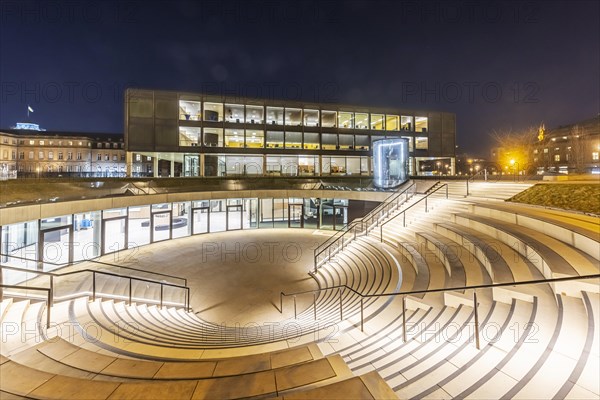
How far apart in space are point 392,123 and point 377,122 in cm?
215

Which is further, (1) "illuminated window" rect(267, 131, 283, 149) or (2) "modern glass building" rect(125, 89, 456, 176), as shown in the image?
(1) "illuminated window" rect(267, 131, 283, 149)

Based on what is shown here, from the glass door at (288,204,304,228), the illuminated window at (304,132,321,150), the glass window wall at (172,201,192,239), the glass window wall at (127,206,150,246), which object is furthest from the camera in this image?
the illuminated window at (304,132,321,150)

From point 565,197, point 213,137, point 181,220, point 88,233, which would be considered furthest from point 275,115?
point 565,197

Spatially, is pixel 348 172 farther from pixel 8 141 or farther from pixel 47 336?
pixel 8 141

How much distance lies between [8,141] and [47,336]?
80.3 meters

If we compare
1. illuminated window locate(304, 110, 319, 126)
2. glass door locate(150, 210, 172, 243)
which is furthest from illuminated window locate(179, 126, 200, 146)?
glass door locate(150, 210, 172, 243)

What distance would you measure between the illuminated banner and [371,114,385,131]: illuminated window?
51.8ft

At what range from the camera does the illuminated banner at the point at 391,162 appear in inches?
765

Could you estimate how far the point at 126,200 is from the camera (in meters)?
14.2

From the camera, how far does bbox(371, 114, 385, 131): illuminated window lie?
3443 centimetres

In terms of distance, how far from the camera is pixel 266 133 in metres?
30.5

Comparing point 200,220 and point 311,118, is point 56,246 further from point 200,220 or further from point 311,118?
point 311,118

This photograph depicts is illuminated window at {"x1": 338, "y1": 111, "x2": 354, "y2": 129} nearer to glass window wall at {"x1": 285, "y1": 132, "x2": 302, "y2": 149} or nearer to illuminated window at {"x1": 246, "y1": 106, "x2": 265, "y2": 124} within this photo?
glass window wall at {"x1": 285, "y1": 132, "x2": 302, "y2": 149}

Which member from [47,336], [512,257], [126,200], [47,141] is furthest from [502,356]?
[47,141]
